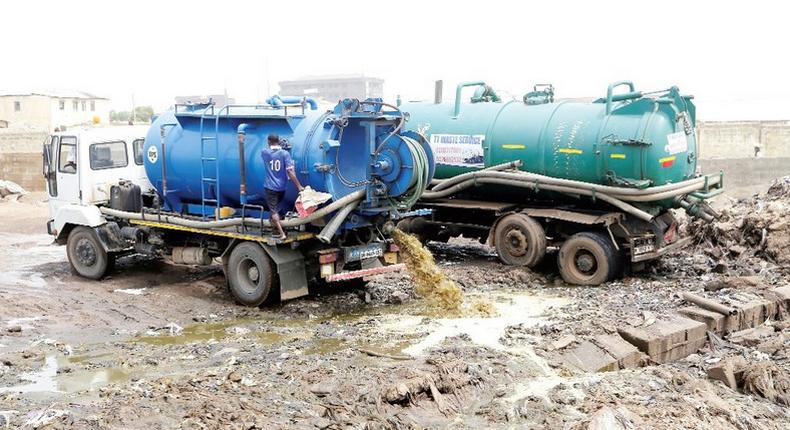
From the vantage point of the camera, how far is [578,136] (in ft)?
42.0

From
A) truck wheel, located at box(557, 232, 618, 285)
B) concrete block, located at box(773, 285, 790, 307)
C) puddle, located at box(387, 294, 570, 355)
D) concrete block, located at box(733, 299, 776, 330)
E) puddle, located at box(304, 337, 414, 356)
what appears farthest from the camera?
truck wheel, located at box(557, 232, 618, 285)

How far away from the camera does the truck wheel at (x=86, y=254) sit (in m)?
12.7

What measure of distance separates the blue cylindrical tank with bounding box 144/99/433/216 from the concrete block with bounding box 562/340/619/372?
3.47 meters

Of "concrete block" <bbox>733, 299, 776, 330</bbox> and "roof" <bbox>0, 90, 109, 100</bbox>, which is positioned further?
"roof" <bbox>0, 90, 109, 100</bbox>

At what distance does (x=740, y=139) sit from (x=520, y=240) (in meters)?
18.0

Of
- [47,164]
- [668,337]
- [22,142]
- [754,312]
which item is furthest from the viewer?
[22,142]

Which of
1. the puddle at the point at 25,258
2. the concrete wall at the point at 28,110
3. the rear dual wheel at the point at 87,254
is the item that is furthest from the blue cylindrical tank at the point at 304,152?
the concrete wall at the point at 28,110

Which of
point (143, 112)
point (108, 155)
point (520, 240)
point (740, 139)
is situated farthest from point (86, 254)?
point (143, 112)

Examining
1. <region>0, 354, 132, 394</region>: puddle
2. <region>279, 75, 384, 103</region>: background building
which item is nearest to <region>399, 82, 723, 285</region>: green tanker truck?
<region>0, 354, 132, 394</region>: puddle

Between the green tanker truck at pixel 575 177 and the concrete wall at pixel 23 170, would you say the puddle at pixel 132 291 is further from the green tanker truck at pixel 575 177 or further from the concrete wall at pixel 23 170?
the concrete wall at pixel 23 170

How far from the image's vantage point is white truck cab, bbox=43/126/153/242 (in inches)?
500

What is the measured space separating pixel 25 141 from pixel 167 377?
85.0 feet

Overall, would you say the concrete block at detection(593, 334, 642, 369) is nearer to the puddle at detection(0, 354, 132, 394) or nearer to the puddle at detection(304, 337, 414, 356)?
the puddle at detection(304, 337, 414, 356)

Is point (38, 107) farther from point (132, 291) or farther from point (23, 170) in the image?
point (132, 291)
